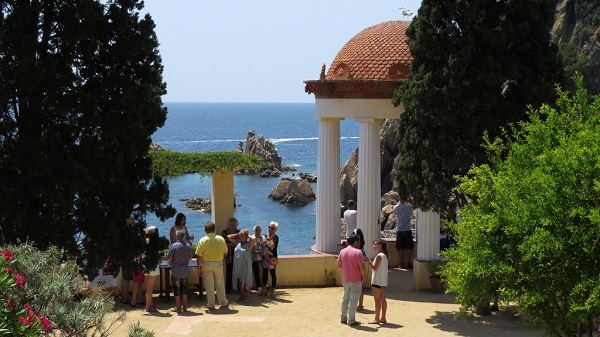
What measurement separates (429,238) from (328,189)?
2886 millimetres

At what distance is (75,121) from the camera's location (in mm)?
14781

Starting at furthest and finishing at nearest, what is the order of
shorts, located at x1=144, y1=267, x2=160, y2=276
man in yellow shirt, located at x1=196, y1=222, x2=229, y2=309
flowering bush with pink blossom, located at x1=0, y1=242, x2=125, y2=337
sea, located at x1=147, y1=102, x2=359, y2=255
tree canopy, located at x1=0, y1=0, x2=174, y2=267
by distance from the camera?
sea, located at x1=147, y1=102, x2=359, y2=255 → man in yellow shirt, located at x1=196, y1=222, x2=229, y2=309 → shorts, located at x1=144, y1=267, x2=160, y2=276 → tree canopy, located at x1=0, y1=0, x2=174, y2=267 → flowering bush with pink blossom, located at x1=0, y1=242, x2=125, y2=337

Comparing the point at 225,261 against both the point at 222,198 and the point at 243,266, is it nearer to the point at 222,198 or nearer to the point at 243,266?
the point at 243,266

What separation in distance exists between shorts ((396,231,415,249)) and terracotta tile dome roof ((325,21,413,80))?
3.86 m

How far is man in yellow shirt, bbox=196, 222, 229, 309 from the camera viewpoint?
16.5m

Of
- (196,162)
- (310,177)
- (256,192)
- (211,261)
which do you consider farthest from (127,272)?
(310,177)

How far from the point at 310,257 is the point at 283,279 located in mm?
738

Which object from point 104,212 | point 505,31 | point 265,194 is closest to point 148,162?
point 104,212

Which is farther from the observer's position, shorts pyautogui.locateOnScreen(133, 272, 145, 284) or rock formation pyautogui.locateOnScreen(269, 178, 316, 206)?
rock formation pyautogui.locateOnScreen(269, 178, 316, 206)

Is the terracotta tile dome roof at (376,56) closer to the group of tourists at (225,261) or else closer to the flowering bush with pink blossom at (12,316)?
the group of tourists at (225,261)

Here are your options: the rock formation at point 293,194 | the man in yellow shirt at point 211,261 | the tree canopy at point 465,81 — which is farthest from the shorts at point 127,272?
the rock formation at point 293,194

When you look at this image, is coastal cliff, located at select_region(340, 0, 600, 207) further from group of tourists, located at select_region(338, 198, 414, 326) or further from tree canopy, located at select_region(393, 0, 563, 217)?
group of tourists, located at select_region(338, 198, 414, 326)

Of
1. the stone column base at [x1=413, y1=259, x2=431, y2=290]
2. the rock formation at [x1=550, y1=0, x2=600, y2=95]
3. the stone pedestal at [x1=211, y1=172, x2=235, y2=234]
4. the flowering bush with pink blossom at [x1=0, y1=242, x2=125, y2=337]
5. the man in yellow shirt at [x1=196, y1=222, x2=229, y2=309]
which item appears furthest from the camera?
the rock formation at [x1=550, y1=0, x2=600, y2=95]

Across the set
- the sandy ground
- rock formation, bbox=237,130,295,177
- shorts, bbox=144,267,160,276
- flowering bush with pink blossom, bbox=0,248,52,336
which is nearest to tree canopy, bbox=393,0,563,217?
the sandy ground
